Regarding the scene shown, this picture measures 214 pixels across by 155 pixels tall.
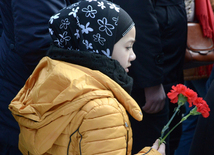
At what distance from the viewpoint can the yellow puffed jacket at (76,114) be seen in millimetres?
1249

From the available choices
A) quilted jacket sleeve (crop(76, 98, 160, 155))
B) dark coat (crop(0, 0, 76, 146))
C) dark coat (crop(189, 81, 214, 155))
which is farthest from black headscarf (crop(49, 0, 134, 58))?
dark coat (crop(189, 81, 214, 155))

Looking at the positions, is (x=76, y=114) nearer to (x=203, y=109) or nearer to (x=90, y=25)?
(x=90, y=25)

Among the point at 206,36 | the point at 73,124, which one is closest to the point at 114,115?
the point at 73,124

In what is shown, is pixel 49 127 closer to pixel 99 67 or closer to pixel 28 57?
pixel 99 67

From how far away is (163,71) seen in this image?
2148mm

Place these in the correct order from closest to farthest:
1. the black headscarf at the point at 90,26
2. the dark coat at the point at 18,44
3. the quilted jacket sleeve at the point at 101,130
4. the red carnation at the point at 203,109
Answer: the quilted jacket sleeve at the point at 101,130
the red carnation at the point at 203,109
the black headscarf at the point at 90,26
the dark coat at the point at 18,44

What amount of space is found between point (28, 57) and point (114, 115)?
72 centimetres

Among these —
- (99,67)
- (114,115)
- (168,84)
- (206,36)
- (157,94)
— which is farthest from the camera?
(206,36)

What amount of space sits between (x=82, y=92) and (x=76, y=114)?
0.10 metres

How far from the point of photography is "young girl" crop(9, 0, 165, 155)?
126 cm

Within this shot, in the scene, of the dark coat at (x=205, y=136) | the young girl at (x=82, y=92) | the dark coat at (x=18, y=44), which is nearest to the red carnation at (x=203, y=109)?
the young girl at (x=82, y=92)

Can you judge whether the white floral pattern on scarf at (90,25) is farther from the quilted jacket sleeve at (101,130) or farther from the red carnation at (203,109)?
the red carnation at (203,109)

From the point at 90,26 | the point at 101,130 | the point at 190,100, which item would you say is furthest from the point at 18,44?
the point at 190,100

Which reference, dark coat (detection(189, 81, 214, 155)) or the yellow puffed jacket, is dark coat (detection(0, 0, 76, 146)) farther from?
dark coat (detection(189, 81, 214, 155))
